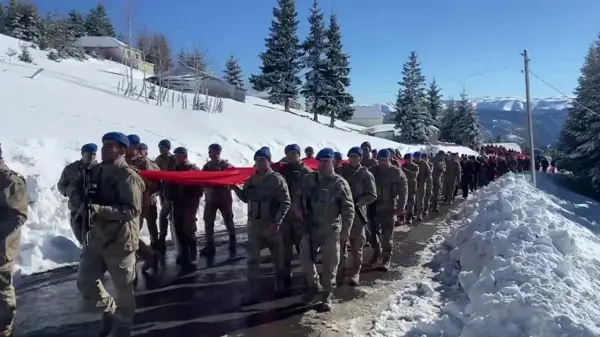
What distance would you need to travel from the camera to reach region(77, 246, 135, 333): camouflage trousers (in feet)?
16.9

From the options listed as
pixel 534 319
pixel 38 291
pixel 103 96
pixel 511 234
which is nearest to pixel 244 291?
pixel 38 291

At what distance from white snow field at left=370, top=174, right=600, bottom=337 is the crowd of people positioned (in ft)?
3.82

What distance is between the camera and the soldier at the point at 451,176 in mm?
20109

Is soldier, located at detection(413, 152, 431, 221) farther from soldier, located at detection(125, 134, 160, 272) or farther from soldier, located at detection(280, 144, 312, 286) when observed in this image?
soldier, located at detection(125, 134, 160, 272)

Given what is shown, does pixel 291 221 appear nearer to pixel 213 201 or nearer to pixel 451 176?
pixel 213 201

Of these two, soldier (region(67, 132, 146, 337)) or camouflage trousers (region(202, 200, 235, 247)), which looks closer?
soldier (region(67, 132, 146, 337))

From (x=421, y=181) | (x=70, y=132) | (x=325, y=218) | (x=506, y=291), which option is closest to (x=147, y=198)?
(x=325, y=218)

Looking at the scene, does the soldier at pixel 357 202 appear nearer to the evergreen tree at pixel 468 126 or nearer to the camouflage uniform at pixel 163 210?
the camouflage uniform at pixel 163 210

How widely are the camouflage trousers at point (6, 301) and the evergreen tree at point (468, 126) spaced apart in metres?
68.9

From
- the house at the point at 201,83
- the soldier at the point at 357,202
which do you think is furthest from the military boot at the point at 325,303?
the house at the point at 201,83

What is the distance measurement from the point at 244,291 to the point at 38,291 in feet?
9.59

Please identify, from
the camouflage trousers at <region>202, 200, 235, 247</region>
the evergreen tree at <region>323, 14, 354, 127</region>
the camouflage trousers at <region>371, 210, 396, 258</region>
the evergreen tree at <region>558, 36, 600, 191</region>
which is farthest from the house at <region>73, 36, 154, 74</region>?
the camouflage trousers at <region>371, 210, 396, 258</region>

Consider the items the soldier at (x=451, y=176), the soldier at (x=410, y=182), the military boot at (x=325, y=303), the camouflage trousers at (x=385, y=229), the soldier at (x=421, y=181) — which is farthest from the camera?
the soldier at (x=451, y=176)

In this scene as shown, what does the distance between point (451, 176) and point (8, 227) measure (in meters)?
17.7
